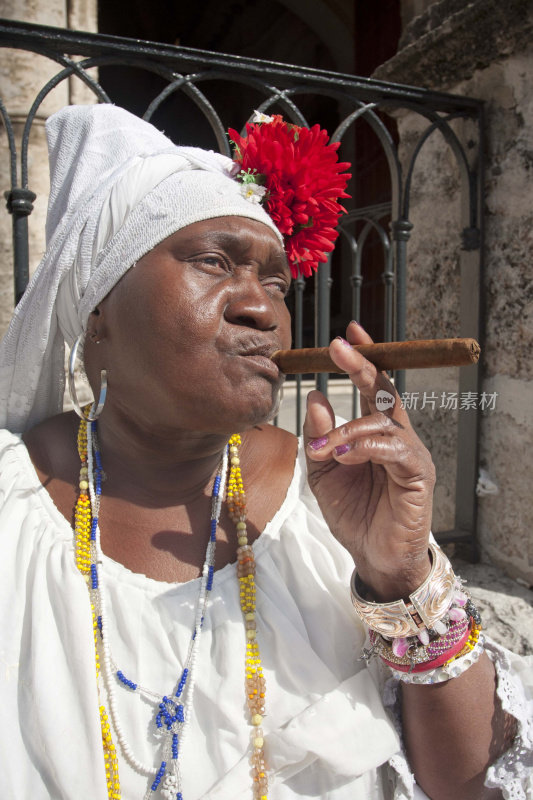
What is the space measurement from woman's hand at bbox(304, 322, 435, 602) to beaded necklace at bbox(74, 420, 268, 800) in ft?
0.85

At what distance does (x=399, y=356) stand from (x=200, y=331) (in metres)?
0.38

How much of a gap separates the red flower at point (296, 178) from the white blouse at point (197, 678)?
736mm

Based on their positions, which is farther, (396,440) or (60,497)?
(60,497)

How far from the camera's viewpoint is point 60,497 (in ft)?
4.47

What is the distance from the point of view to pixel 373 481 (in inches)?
46.9

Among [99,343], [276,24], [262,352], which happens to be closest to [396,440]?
[262,352]

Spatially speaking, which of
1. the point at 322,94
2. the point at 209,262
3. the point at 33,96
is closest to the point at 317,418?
the point at 209,262

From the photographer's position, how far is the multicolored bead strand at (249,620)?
1.15 m

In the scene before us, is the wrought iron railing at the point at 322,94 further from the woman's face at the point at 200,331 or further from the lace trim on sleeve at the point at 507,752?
the lace trim on sleeve at the point at 507,752

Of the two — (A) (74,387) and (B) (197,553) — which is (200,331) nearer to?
(A) (74,387)

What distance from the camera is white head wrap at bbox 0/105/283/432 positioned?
48.3 inches

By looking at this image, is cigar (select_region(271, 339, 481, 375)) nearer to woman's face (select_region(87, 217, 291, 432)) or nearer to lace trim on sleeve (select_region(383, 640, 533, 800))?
woman's face (select_region(87, 217, 291, 432))

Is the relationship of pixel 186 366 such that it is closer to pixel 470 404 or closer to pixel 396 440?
pixel 396 440

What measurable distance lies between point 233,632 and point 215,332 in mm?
630
